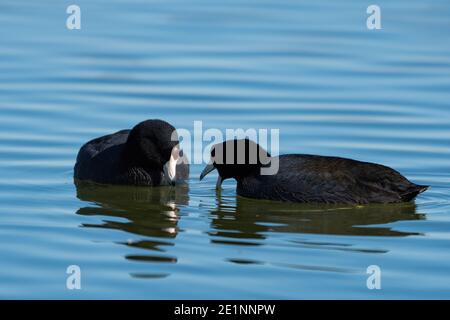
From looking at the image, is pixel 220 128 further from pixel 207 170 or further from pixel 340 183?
→ pixel 340 183

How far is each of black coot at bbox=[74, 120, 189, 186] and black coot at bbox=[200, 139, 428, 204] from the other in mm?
524

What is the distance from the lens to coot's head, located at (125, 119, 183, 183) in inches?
545

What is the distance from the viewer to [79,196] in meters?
13.5

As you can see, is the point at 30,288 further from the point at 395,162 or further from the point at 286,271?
the point at 395,162

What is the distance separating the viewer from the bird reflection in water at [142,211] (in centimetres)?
1132

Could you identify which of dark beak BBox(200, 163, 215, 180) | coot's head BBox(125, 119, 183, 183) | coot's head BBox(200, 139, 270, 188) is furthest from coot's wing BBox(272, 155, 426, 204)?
coot's head BBox(125, 119, 183, 183)

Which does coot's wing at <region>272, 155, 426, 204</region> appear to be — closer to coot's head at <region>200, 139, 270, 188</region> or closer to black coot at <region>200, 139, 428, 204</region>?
black coot at <region>200, 139, 428, 204</region>

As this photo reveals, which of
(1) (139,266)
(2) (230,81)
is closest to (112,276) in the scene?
(1) (139,266)

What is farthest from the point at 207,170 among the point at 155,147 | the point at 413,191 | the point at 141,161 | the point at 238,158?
the point at 413,191

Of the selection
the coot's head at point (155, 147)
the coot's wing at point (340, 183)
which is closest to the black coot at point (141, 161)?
the coot's head at point (155, 147)

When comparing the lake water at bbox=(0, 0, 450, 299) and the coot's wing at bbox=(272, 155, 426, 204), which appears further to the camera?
the coot's wing at bbox=(272, 155, 426, 204)

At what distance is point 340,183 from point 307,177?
0.34m

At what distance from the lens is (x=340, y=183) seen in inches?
509

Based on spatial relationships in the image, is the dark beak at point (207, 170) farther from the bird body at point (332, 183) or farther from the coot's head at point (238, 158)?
the bird body at point (332, 183)
